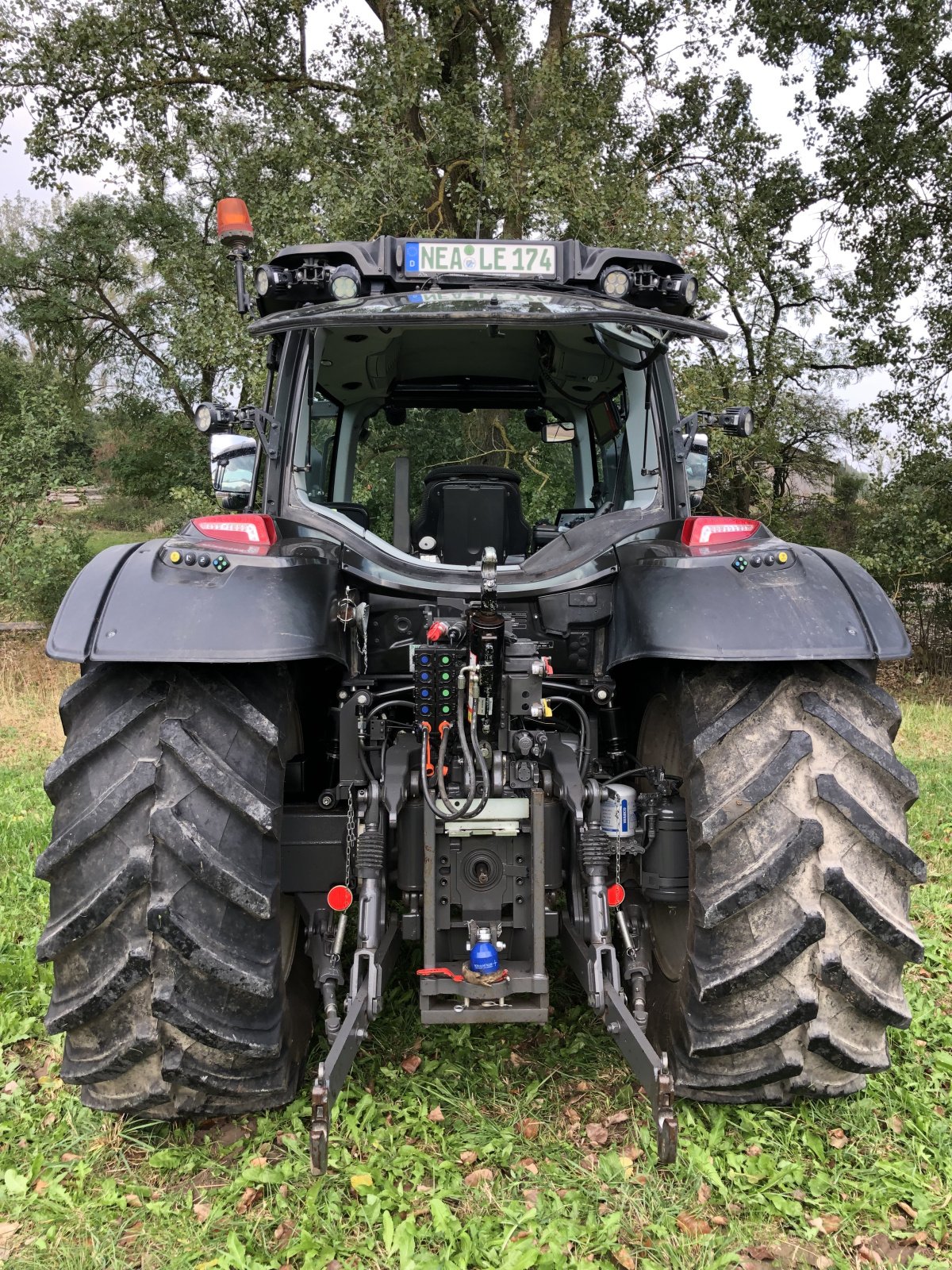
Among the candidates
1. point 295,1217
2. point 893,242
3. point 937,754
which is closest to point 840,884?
point 295,1217

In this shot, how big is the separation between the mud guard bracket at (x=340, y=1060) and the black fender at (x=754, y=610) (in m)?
1.01

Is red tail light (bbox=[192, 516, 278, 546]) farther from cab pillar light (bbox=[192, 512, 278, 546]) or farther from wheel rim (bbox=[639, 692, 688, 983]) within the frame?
wheel rim (bbox=[639, 692, 688, 983])

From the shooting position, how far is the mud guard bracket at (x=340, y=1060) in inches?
79.1

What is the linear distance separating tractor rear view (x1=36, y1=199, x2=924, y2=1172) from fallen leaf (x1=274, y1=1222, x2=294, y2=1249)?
28cm

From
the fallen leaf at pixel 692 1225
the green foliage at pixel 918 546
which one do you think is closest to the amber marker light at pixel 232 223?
the fallen leaf at pixel 692 1225

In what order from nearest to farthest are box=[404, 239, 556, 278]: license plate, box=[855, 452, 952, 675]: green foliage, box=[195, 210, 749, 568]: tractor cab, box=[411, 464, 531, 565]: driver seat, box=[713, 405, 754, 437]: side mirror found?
box=[195, 210, 749, 568]: tractor cab
box=[404, 239, 556, 278]: license plate
box=[713, 405, 754, 437]: side mirror
box=[411, 464, 531, 565]: driver seat
box=[855, 452, 952, 675]: green foliage

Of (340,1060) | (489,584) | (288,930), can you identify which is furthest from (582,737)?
(340,1060)

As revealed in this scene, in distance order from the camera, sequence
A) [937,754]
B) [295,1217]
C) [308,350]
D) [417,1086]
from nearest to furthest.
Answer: [295,1217], [417,1086], [308,350], [937,754]

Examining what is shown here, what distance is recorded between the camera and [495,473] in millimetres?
4293

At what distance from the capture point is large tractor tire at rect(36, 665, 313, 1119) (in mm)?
2295

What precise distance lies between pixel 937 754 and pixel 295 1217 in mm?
6468

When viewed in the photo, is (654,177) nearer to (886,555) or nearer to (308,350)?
(886,555)

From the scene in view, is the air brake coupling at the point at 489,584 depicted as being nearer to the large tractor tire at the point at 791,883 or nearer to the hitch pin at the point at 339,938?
the large tractor tire at the point at 791,883

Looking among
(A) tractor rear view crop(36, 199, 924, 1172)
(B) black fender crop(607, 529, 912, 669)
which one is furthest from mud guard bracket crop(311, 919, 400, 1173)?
(B) black fender crop(607, 529, 912, 669)
